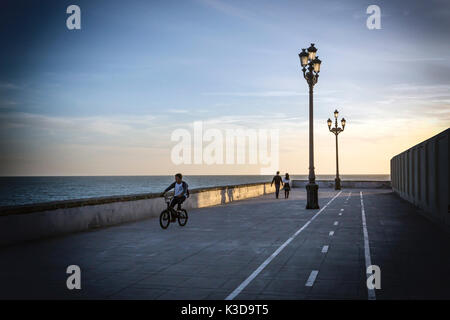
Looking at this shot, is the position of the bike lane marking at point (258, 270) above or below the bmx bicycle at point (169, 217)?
below

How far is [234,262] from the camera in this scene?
359 inches

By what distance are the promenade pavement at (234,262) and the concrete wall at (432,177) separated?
4.17 ft

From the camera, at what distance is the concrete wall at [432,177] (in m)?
14.9

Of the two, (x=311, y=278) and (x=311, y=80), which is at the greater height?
(x=311, y=80)

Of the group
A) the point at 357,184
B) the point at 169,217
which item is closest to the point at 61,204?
the point at 169,217

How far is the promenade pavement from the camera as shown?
6.84 meters

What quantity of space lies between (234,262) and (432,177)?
12082mm

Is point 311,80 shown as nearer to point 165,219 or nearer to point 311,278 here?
point 165,219

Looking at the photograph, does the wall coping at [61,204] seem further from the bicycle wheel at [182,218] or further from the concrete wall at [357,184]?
the concrete wall at [357,184]

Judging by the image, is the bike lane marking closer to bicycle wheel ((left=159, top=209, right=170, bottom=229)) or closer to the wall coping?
bicycle wheel ((left=159, top=209, right=170, bottom=229))

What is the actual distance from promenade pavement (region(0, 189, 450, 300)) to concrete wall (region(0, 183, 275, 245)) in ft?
1.57

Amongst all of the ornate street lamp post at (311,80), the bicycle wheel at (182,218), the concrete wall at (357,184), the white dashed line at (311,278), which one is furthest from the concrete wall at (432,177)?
the concrete wall at (357,184)
